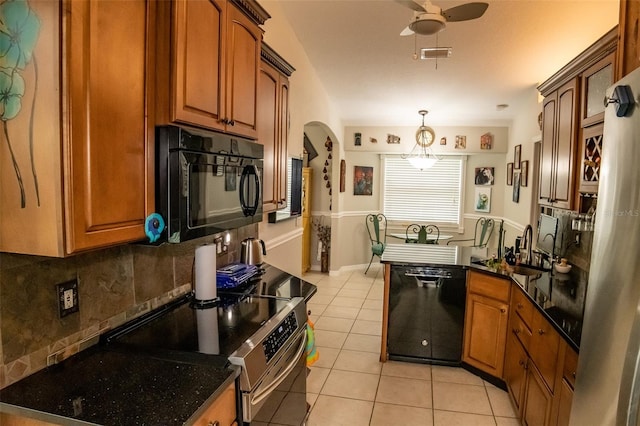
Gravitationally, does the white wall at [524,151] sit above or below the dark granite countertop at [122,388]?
above

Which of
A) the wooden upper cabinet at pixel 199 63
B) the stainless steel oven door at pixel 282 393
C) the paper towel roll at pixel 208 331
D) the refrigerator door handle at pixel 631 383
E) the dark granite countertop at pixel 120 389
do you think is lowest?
the stainless steel oven door at pixel 282 393

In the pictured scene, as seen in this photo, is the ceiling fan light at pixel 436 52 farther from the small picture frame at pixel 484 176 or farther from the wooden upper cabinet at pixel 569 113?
the small picture frame at pixel 484 176

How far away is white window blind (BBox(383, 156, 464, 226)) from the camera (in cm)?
697

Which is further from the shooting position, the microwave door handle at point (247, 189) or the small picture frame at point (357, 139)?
the small picture frame at point (357, 139)

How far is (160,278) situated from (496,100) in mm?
4965

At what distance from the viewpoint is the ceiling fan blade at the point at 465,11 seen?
89.1 inches

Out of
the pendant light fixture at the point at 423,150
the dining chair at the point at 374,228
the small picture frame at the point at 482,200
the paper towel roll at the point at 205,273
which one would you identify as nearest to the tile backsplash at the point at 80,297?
the paper towel roll at the point at 205,273

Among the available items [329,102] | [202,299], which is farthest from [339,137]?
[202,299]

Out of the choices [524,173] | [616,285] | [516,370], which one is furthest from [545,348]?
[524,173]

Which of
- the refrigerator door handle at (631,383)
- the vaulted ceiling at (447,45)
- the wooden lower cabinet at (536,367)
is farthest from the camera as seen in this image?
the vaulted ceiling at (447,45)

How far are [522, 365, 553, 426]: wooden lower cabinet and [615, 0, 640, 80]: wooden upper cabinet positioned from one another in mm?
1512

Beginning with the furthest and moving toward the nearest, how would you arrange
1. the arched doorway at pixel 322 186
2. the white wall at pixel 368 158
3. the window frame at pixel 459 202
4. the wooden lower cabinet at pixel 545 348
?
the window frame at pixel 459 202 < the arched doorway at pixel 322 186 < the white wall at pixel 368 158 < the wooden lower cabinet at pixel 545 348

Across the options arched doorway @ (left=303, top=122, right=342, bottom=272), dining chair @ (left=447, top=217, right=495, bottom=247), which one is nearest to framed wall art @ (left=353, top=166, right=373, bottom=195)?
arched doorway @ (left=303, top=122, right=342, bottom=272)

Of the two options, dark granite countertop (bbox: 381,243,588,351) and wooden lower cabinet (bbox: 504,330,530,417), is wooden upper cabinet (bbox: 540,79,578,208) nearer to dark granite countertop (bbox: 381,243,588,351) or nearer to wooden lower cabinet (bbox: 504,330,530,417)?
dark granite countertop (bbox: 381,243,588,351)
